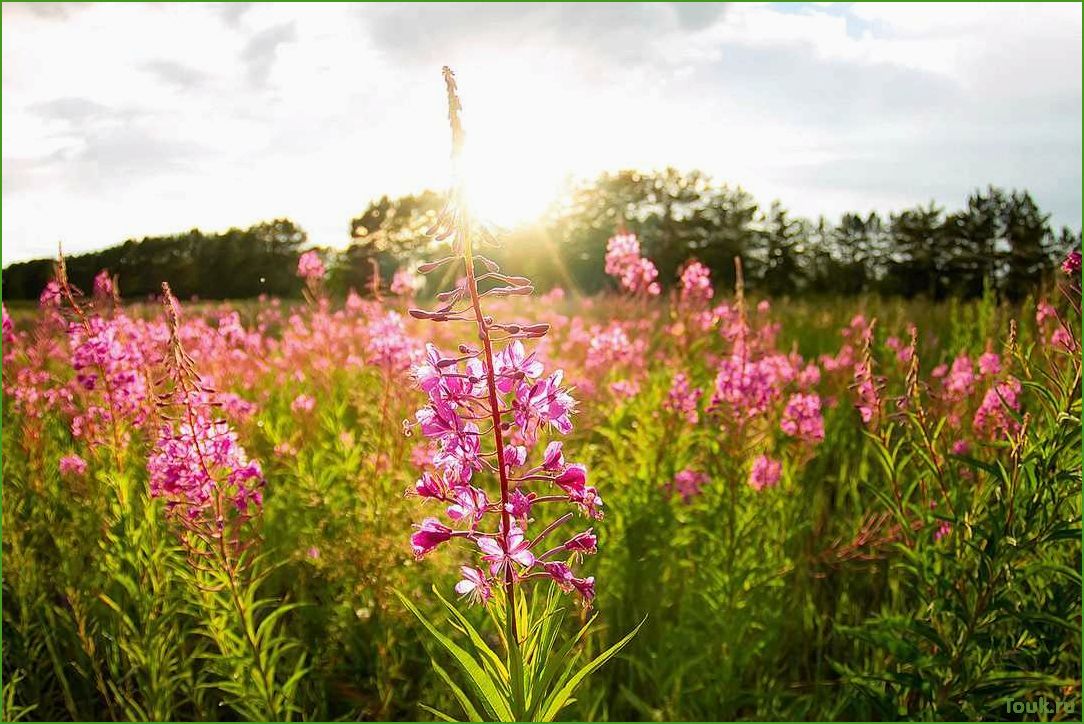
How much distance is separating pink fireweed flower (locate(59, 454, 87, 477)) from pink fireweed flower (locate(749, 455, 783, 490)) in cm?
330

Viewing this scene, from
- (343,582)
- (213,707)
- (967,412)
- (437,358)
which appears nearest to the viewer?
(437,358)

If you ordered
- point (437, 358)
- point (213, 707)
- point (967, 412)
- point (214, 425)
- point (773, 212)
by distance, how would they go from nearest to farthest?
point (437, 358) < point (214, 425) < point (213, 707) < point (967, 412) < point (773, 212)

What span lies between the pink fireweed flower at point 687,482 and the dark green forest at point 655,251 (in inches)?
52.0

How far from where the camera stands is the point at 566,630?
3.46 meters

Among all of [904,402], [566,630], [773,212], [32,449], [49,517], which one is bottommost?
[566,630]

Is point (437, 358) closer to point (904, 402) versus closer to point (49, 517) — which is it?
point (904, 402)

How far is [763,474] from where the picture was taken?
357 cm

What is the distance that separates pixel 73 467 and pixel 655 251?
28106mm

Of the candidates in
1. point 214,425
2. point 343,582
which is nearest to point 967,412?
point 343,582

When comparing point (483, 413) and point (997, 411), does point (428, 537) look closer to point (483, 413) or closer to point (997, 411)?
point (483, 413)

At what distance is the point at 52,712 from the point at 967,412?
464cm

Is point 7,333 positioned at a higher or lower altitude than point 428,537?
higher

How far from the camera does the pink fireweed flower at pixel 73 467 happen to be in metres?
3.81

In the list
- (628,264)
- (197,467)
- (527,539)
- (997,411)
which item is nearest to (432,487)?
(197,467)
